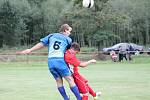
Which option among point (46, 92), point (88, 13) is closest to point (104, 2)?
point (88, 13)

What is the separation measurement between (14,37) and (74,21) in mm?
14213

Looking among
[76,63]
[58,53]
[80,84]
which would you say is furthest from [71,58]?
[80,84]

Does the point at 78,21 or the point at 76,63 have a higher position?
the point at 78,21

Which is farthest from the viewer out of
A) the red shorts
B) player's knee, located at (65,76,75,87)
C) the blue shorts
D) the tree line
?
the tree line

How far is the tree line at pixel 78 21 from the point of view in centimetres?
4272

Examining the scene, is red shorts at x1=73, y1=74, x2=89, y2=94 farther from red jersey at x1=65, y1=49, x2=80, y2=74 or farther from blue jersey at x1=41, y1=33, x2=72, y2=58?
blue jersey at x1=41, y1=33, x2=72, y2=58

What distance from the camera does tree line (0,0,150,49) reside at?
140ft

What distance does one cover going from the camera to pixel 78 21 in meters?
43.7

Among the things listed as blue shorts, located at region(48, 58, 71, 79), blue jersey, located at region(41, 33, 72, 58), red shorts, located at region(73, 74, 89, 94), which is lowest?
red shorts, located at region(73, 74, 89, 94)

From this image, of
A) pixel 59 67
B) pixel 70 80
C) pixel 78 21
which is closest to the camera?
pixel 59 67

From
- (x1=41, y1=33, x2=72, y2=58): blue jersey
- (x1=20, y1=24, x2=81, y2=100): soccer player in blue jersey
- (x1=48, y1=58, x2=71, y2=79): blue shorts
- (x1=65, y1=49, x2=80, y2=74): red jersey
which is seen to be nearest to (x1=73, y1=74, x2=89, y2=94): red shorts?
(x1=20, y1=24, x2=81, y2=100): soccer player in blue jersey

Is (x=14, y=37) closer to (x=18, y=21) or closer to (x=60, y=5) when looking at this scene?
(x=18, y=21)

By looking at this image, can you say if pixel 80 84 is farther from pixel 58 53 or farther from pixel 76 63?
pixel 58 53

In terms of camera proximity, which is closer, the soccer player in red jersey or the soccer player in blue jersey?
the soccer player in blue jersey
